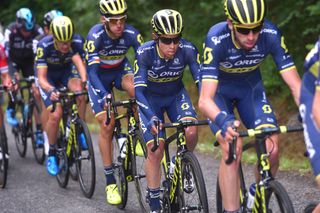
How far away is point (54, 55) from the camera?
9719mm

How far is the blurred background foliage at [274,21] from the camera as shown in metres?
10.2

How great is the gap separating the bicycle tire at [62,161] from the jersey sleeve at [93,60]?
1695mm

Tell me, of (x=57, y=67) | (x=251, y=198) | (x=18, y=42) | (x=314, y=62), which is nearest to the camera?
(x=314, y=62)

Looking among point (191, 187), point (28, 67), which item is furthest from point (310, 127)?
point (28, 67)

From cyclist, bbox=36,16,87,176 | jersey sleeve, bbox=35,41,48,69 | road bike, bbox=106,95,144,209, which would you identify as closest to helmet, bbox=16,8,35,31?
cyclist, bbox=36,16,87,176

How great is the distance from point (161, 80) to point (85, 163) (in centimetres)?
266

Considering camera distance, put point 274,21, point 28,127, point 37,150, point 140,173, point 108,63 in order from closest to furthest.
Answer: point 140,173, point 108,63, point 274,21, point 37,150, point 28,127

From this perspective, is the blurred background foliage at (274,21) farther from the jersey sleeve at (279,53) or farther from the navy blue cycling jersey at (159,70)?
the jersey sleeve at (279,53)

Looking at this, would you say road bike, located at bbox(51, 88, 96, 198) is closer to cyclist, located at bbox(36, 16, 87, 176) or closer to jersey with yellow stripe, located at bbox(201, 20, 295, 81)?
cyclist, located at bbox(36, 16, 87, 176)

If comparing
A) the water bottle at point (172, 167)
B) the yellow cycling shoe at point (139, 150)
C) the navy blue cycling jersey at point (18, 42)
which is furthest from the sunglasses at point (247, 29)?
the navy blue cycling jersey at point (18, 42)

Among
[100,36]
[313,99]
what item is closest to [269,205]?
[313,99]

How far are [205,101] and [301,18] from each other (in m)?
5.71

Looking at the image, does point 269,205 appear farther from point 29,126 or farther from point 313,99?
point 29,126

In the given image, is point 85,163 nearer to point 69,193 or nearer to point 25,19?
point 69,193
